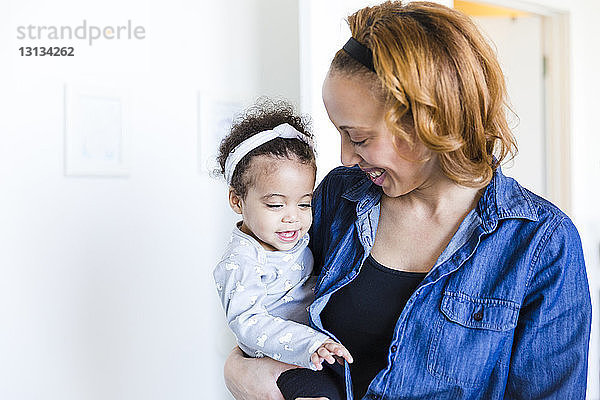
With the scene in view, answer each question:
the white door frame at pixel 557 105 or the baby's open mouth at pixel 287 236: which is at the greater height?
the white door frame at pixel 557 105

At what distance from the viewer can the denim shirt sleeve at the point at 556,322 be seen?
48.7 inches

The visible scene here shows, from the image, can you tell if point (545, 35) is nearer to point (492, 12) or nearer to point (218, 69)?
point (492, 12)

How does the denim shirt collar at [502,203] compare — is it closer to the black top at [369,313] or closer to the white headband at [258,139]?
the black top at [369,313]

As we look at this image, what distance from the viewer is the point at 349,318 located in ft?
4.72

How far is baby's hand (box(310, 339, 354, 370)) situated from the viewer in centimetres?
138

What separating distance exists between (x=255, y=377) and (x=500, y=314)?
53 centimetres

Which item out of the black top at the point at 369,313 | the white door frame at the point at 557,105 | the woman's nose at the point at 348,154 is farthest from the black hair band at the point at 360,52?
the white door frame at the point at 557,105

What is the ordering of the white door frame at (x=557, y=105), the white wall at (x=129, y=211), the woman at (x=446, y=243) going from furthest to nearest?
1. the white door frame at (x=557, y=105)
2. the white wall at (x=129, y=211)
3. the woman at (x=446, y=243)

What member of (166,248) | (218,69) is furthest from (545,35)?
(166,248)

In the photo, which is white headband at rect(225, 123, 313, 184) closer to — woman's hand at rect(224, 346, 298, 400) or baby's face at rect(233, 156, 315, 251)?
baby's face at rect(233, 156, 315, 251)

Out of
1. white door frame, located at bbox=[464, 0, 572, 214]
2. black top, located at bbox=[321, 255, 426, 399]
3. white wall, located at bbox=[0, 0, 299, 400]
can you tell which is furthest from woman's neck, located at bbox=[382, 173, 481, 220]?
white door frame, located at bbox=[464, 0, 572, 214]

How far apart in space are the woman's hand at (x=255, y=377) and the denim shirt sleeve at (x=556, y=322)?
1.57 feet

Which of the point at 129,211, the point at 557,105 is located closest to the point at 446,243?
the point at 129,211

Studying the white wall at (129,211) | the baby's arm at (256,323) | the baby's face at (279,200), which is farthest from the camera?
the white wall at (129,211)
